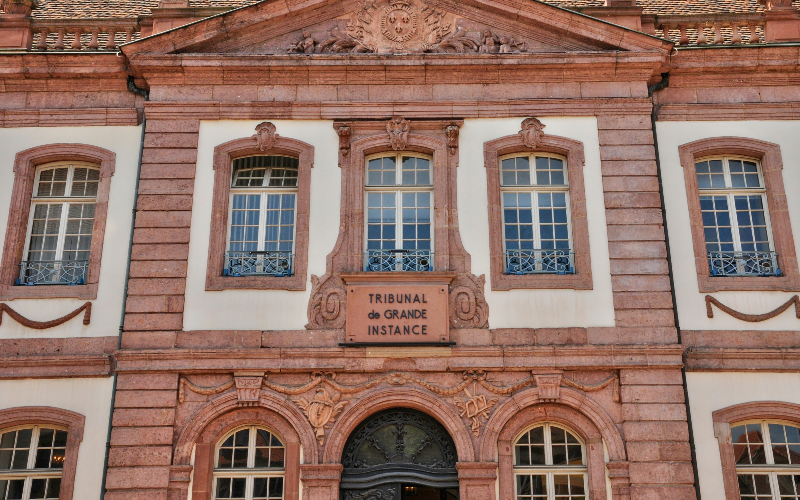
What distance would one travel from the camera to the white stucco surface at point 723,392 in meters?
11.0

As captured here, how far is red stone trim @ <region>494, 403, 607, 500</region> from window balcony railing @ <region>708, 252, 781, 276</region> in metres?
2.88

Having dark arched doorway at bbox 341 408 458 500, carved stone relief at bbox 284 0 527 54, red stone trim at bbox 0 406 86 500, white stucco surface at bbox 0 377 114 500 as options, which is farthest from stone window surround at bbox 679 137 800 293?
red stone trim at bbox 0 406 86 500

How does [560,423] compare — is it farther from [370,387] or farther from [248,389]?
[248,389]

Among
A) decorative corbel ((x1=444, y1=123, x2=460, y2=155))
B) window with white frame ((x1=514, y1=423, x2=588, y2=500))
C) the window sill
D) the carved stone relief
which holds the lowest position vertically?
window with white frame ((x1=514, y1=423, x2=588, y2=500))

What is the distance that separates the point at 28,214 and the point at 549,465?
810 cm

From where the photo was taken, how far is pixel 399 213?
40.1 ft

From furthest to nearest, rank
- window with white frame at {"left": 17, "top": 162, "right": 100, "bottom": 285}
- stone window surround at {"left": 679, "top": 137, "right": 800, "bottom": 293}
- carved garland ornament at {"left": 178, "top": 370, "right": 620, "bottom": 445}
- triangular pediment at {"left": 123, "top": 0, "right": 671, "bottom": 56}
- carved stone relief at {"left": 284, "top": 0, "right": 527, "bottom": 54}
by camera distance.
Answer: carved stone relief at {"left": 284, "top": 0, "right": 527, "bottom": 54} < triangular pediment at {"left": 123, "top": 0, "right": 671, "bottom": 56} < window with white frame at {"left": 17, "top": 162, "right": 100, "bottom": 285} < stone window surround at {"left": 679, "top": 137, "right": 800, "bottom": 293} < carved garland ornament at {"left": 178, "top": 370, "right": 620, "bottom": 445}

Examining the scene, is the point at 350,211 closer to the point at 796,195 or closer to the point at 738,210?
the point at 738,210

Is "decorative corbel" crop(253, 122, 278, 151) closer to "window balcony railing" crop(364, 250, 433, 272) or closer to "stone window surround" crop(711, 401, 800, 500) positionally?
"window balcony railing" crop(364, 250, 433, 272)

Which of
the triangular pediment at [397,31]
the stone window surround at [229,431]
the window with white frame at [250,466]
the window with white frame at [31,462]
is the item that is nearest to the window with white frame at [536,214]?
the triangular pediment at [397,31]

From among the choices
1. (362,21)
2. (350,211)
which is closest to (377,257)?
(350,211)

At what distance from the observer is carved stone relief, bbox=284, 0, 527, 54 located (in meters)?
12.7

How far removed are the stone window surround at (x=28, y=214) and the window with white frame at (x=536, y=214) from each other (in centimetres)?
566

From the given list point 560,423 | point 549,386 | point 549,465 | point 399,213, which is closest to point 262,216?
point 399,213
